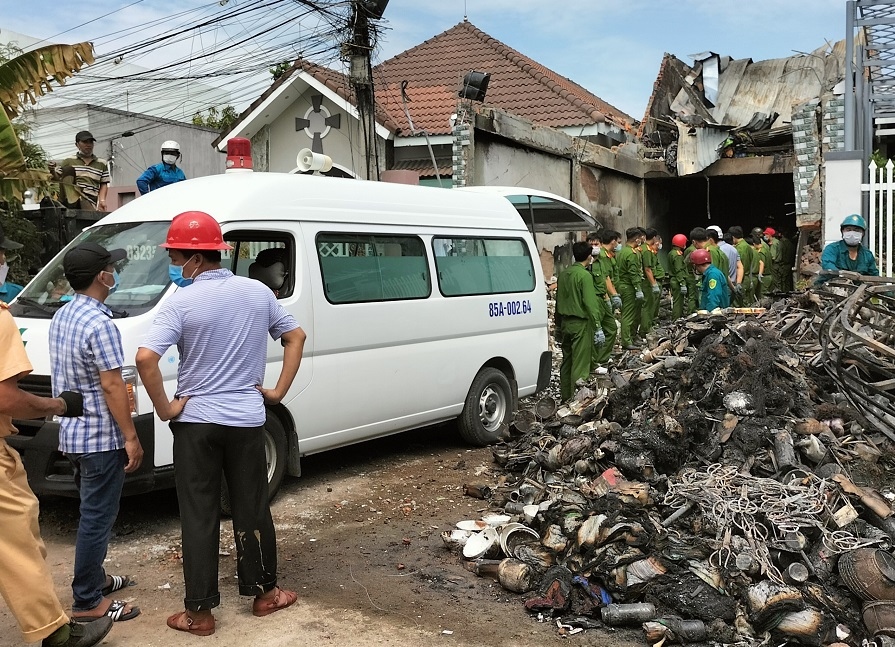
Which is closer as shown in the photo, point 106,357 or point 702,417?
point 106,357

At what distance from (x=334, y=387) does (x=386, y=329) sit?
0.73 m

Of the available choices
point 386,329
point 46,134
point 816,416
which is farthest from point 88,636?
point 46,134

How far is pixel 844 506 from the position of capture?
493 cm

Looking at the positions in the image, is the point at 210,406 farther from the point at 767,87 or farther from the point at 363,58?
the point at 767,87

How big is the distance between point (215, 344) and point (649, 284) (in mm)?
10322

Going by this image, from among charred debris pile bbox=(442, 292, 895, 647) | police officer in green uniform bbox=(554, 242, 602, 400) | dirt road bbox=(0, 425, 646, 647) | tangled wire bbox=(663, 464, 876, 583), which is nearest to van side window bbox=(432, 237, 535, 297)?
police officer in green uniform bbox=(554, 242, 602, 400)

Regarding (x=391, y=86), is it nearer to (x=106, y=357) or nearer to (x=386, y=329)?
(x=386, y=329)

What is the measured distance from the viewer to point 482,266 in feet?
27.1

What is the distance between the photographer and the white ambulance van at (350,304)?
5.53 m

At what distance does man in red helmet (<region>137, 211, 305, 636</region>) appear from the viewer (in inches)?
161

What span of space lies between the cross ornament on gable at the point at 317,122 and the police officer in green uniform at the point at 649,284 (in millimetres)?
8827

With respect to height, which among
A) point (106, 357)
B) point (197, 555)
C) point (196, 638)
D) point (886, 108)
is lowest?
point (196, 638)

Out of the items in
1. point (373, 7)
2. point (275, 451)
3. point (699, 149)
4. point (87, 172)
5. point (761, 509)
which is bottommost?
point (761, 509)

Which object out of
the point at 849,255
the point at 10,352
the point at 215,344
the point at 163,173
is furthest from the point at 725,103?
the point at 10,352
